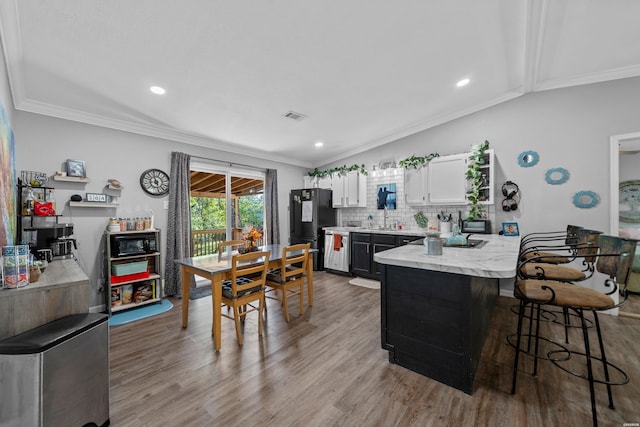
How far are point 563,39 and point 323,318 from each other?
12.8ft

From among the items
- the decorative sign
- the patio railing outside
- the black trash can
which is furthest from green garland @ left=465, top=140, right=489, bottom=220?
the decorative sign

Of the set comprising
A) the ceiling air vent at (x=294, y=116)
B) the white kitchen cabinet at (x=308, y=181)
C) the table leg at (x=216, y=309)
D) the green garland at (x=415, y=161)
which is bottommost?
the table leg at (x=216, y=309)

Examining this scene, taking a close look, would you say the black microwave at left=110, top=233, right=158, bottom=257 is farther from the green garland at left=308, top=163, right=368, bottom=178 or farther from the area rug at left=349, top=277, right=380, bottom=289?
the green garland at left=308, top=163, right=368, bottom=178

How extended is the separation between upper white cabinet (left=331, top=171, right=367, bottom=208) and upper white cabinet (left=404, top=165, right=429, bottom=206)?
97 cm

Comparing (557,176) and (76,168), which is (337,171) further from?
(76,168)

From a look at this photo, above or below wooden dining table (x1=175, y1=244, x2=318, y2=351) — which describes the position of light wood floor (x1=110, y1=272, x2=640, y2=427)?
below

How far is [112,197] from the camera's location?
11.1 feet

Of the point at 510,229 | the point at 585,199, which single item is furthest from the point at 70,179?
the point at 585,199

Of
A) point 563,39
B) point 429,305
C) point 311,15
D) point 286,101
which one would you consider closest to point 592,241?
point 429,305

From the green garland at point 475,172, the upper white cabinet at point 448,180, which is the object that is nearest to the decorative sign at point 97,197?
the upper white cabinet at point 448,180

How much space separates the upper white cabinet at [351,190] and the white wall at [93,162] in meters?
3.02

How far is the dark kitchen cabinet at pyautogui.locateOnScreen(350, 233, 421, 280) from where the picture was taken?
4301 mm

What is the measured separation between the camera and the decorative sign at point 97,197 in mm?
3102

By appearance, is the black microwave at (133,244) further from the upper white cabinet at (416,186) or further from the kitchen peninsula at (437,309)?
the upper white cabinet at (416,186)
